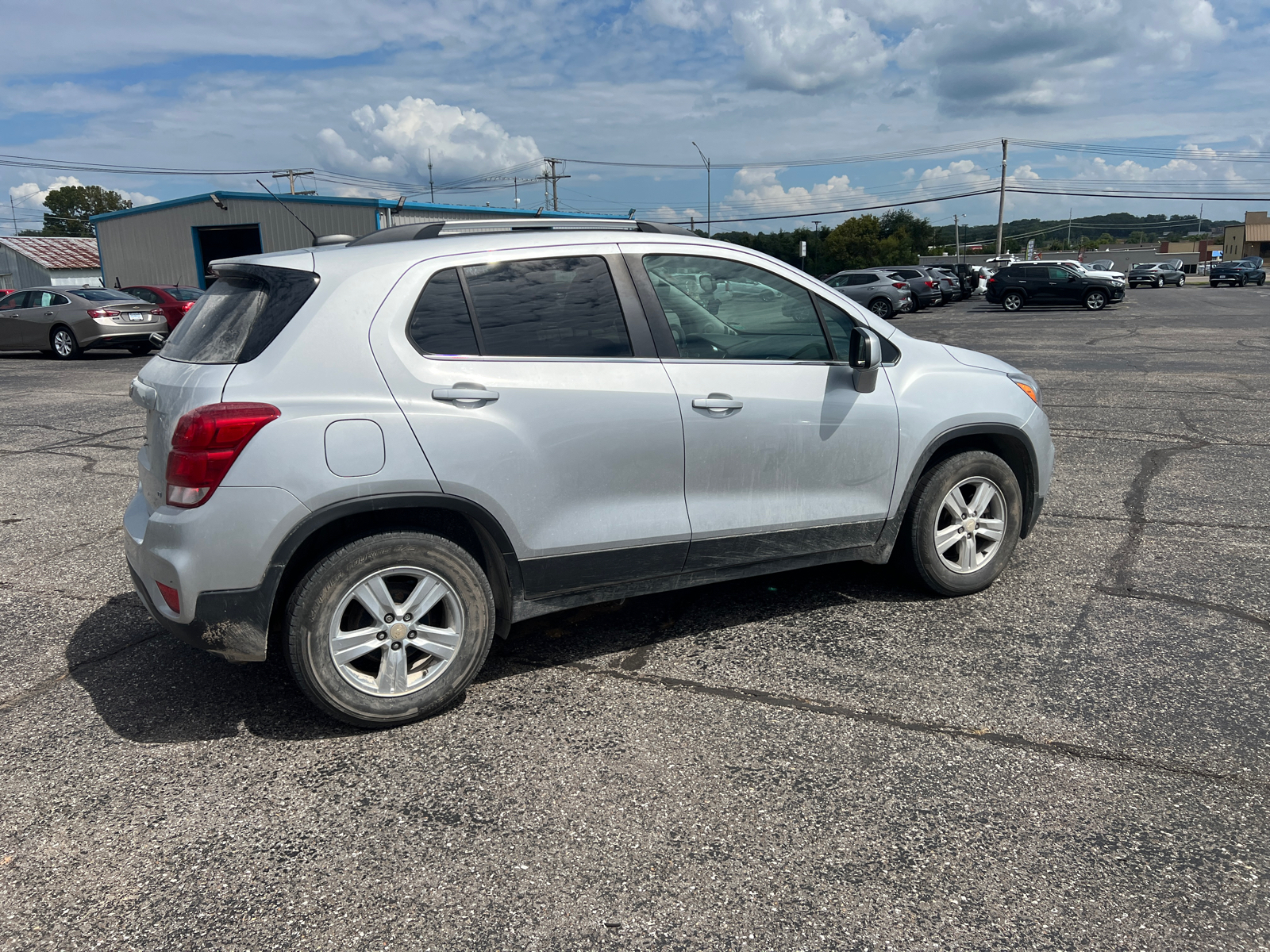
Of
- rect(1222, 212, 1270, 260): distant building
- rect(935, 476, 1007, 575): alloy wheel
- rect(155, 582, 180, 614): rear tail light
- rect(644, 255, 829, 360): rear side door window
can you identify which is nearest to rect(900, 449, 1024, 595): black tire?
rect(935, 476, 1007, 575): alloy wheel

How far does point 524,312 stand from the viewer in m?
3.63

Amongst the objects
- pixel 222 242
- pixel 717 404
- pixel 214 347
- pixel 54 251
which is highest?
pixel 54 251

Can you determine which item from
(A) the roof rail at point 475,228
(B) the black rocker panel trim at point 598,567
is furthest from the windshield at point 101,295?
(B) the black rocker panel trim at point 598,567

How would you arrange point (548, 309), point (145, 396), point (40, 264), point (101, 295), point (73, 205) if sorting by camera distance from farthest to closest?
point (73, 205) < point (40, 264) < point (101, 295) < point (548, 309) < point (145, 396)

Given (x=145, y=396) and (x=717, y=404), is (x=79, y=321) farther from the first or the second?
(x=717, y=404)

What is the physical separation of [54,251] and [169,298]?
50.3 metres

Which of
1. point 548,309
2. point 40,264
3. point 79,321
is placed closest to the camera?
point 548,309

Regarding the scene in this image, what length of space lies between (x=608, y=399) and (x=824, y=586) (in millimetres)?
1933

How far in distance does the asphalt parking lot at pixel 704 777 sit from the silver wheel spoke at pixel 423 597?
475 mm

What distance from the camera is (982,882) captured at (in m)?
2.60

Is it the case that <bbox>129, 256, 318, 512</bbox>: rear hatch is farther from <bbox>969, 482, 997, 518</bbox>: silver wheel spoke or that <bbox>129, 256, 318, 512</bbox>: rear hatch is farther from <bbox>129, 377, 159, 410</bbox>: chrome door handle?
<bbox>969, 482, 997, 518</bbox>: silver wheel spoke

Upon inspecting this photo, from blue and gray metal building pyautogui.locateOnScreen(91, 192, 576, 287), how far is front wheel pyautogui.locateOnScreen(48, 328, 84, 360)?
12099mm

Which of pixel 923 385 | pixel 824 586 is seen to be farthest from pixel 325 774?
pixel 923 385

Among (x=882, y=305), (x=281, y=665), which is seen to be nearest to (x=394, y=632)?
(x=281, y=665)
